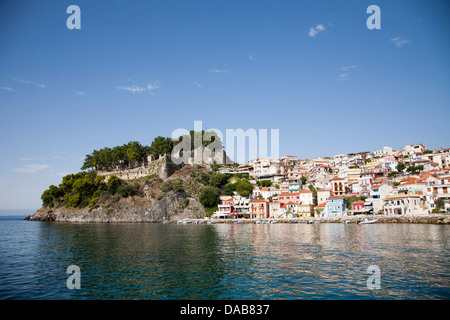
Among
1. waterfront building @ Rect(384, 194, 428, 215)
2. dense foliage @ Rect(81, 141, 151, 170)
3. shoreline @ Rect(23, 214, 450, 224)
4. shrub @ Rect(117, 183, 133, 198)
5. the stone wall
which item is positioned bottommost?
shoreline @ Rect(23, 214, 450, 224)

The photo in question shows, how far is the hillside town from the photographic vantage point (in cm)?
5122

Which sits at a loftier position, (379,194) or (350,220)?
(379,194)

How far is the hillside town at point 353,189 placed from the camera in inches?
2016

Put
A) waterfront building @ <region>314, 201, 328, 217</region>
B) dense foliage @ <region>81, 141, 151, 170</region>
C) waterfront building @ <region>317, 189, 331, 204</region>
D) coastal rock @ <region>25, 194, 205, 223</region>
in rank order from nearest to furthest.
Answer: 1. waterfront building @ <region>314, 201, 328, 217</region>
2. waterfront building @ <region>317, 189, 331, 204</region>
3. coastal rock @ <region>25, 194, 205, 223</region>
4. dense foliage @ <region>81, 141, 151, 170</region>

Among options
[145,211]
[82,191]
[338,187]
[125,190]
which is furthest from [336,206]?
[82,191]

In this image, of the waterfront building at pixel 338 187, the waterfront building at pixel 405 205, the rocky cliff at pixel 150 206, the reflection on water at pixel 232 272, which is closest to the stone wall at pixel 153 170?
the rocky cliff at pixel 150 206

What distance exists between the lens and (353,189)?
67062mm

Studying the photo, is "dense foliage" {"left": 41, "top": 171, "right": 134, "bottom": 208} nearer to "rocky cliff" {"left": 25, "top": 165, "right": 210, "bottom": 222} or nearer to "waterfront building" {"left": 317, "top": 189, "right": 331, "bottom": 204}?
"rocky cliff" {"left": 25, "top": 165, "right": 210, "bottom": 222}

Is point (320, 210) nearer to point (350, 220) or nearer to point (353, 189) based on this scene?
point (350, 220)

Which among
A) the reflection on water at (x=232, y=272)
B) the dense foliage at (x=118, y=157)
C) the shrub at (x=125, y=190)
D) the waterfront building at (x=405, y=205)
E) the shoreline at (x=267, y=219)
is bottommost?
the shoreline at (x=267, y=219)

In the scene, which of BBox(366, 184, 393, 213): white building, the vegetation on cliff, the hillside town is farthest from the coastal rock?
BBox(366, 184, 393, 213): white building

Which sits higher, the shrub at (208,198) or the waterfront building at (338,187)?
the waterfront building at (338,187)

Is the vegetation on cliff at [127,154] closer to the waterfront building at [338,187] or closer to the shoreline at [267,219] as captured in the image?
the shoreline at [267,219]

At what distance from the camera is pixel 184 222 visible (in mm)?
65750
